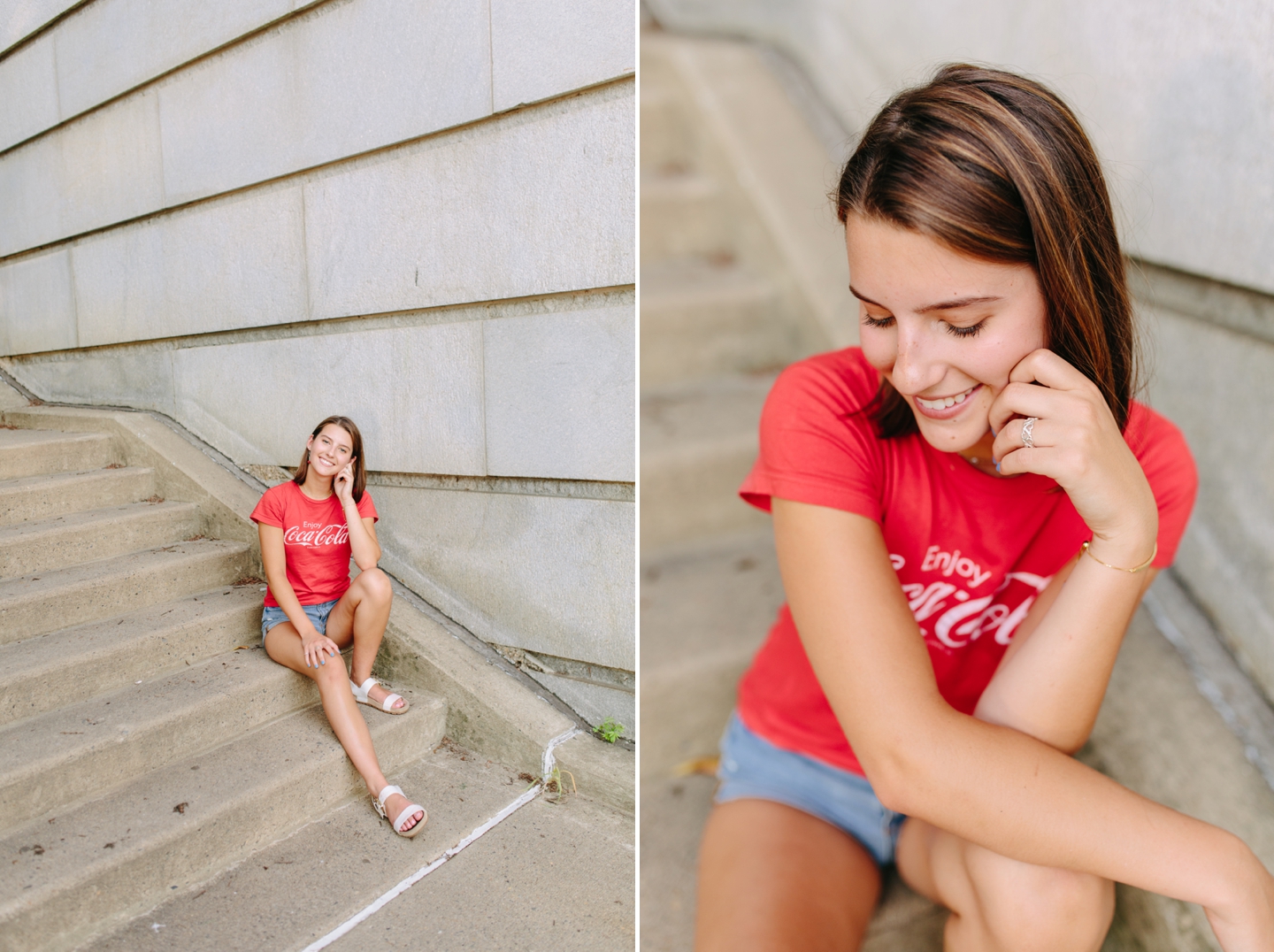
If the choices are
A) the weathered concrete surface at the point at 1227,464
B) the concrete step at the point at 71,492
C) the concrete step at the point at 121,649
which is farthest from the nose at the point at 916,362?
the concrete step at the point at 71,492

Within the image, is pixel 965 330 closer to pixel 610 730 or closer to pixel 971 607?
pixel 971 607

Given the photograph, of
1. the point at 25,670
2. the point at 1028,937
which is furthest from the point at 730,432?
the point at 25,670

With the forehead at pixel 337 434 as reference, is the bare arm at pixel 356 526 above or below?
below

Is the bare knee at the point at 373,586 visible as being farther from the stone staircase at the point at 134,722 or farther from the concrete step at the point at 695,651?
the concrete step at the point at 695,651

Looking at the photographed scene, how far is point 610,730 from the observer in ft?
8.79

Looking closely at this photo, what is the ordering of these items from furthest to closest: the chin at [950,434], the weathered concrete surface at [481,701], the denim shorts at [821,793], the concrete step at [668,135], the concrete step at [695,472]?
1. the concrete step at [668,135]
2. the concrete step at [695,472]
3. the weathered concrete surface at [481,701]
4. the denim shorts at [821,793]
5. the chin at [950,434]

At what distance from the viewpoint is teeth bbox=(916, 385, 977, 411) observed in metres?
1.38

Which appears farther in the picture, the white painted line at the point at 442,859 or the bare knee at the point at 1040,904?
the white painted line at the point at 442,859

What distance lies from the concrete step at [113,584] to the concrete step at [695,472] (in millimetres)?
1638

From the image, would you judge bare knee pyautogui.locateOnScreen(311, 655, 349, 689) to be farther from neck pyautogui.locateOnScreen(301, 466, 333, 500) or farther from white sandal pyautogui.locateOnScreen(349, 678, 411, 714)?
neck pyautogui.locateOnScreen(301, 466, 333, 500)

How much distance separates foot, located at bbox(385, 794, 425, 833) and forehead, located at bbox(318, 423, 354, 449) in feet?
3.48

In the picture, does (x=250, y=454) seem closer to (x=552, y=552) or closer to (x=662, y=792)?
(x=552, y=552)

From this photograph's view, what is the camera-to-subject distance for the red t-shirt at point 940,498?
5.03 feet

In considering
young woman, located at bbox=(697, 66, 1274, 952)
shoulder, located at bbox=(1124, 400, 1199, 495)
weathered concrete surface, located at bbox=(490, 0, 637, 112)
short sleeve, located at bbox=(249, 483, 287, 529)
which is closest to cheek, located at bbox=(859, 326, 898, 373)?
young woman, located at bbox=(697, 66, 1274, 952)
